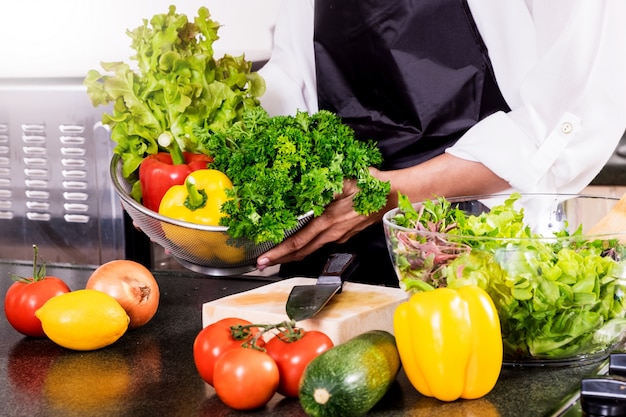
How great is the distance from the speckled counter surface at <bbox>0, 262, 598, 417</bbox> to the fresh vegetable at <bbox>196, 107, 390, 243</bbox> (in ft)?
0.56

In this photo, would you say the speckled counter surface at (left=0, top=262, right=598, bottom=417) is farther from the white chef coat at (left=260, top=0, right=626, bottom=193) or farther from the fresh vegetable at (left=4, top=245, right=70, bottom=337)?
the white chef coat at (left=260, top=0, right=626, bottom=193)

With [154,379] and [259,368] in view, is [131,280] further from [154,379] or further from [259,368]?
[259,368]

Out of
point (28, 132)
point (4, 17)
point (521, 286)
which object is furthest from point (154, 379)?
point (4, 17)

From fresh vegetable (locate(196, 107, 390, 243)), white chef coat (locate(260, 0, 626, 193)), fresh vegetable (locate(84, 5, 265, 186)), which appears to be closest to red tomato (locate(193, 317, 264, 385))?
fresh vegetable (locate(196, 107, 390, 243))

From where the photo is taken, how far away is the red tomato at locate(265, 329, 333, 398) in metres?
0.83

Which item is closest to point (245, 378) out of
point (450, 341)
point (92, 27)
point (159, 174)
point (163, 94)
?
point (450, 341)

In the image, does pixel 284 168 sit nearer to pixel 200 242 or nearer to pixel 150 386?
pixel 200 242

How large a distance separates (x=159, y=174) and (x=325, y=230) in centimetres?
28

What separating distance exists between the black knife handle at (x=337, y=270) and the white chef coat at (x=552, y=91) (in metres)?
0.36

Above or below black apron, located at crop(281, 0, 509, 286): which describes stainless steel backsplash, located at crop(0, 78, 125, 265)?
below

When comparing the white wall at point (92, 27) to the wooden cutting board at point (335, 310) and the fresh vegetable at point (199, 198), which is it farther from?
the wooden cutting board at point (335, 310)

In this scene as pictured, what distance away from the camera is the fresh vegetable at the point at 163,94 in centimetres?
135

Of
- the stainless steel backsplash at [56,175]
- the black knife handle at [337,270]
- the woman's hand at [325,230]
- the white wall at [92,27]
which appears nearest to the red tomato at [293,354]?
the black knife handle at [337,270]

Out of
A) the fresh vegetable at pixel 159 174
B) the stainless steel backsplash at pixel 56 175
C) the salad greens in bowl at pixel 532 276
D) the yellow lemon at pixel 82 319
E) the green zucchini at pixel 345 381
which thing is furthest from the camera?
the stainless steel backsplash at pixel 56 175
